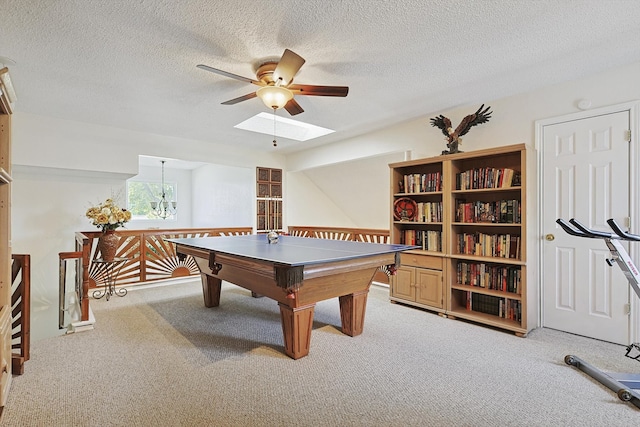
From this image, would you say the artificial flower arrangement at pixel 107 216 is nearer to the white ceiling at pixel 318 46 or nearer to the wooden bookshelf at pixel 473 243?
the white ceiling at pixel 318 46

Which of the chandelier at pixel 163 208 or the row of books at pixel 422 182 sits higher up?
the row of books at pixel 422 182

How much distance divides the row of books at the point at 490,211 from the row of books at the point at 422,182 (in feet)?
1.02

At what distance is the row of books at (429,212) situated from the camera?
145 inches

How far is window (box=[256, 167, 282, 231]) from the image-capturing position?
6094 mm

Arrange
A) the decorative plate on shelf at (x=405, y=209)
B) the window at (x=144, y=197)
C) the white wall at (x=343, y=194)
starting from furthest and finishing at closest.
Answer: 1. the window at (x=144, y=197)
2. the white wall at (x=343, y=194)
3. the decorative plate on shelf at (x=405, y=209)

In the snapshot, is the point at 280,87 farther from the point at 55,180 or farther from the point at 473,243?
the point at 55,180

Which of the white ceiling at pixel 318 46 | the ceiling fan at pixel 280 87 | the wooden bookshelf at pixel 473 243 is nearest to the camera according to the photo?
the white ceiling at pixel 318 46

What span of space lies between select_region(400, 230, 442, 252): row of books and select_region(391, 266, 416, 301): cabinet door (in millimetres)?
336

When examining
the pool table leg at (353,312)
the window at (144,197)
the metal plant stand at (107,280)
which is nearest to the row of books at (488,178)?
the pool table leg at (353,312)

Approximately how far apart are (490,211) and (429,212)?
2.17 feet

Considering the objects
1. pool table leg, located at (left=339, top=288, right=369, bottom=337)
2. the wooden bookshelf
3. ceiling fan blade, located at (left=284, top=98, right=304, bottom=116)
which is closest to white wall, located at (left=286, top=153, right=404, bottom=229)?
the wooden bookshelf

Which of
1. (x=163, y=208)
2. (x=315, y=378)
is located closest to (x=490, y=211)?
(x=315, y=378)

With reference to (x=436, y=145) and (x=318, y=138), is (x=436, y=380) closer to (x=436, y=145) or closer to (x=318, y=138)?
(x=436, y=145)

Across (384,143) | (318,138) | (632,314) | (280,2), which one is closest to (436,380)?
(632,314)
